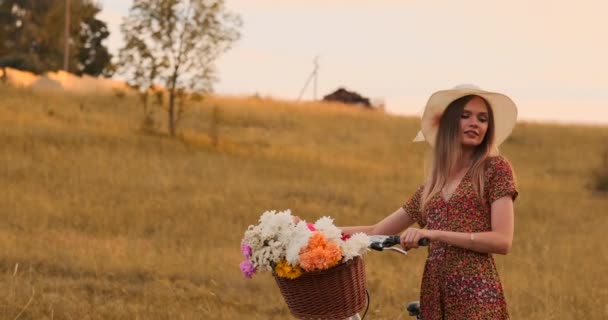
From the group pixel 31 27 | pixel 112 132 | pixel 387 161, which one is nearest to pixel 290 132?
pixel 387 161

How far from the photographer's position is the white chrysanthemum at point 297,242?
394 centimetres

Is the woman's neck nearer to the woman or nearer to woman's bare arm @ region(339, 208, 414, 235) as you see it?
the woman

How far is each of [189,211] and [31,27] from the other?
4549 cm

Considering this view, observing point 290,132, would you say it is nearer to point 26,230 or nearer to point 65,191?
point 65,191

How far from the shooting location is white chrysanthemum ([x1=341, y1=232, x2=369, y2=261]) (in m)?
3.99

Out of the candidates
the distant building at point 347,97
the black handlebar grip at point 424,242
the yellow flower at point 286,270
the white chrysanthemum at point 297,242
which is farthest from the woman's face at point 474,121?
the distant building at point 347,97

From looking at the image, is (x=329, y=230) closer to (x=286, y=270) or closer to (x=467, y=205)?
(x=286, y=270)

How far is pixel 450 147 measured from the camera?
474 cm

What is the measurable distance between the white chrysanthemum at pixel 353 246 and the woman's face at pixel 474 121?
92cm

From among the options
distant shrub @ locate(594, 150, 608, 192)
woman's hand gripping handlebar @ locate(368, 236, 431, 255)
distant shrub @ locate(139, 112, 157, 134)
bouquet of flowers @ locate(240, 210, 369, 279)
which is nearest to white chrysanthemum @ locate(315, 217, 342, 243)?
bouquet of flowers @ locate(240, 210, 369, 279)

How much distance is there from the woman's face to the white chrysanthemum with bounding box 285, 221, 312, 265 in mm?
1051

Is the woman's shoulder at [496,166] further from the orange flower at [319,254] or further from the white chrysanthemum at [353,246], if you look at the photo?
the orange flower at [319,254]

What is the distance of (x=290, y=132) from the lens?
3831 centimetres

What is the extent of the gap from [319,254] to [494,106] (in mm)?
1341
